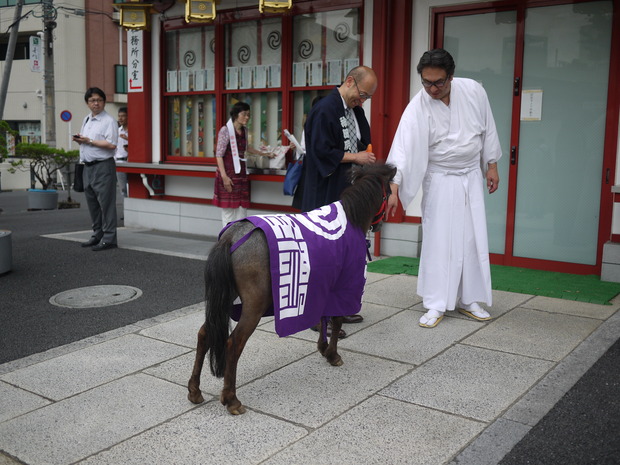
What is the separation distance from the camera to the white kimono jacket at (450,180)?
4.77 m

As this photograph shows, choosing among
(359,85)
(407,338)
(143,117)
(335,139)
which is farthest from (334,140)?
(143,117)

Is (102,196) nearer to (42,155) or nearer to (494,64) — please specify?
(494,64)

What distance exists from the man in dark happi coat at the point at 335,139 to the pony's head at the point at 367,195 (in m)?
0.67

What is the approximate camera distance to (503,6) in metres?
6.71

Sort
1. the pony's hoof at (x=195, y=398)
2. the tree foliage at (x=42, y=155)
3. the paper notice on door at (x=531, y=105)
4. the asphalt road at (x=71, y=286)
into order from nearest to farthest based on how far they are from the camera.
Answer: the pony's hoof at (x=195, y=398) < the asphalt road at (x=71, y=286) < the paper notice on door at (x=531, y=105) < the tree foliage at (x=42, y=155)

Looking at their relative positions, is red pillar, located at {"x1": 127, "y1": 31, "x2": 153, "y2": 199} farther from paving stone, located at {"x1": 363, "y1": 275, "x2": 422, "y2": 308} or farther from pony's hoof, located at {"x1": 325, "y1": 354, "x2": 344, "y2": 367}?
pony's hoof, located at {"x1": 325, "y1": 354, "x2": 344, "y2": 367}

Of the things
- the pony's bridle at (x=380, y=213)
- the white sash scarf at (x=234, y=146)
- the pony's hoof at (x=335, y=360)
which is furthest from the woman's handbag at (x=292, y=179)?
the pony's hoof at (x=335, y=360)

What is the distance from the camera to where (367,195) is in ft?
12.1

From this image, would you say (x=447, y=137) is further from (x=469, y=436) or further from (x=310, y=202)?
(x=469, y=436)

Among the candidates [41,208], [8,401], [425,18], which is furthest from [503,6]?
[41,208]

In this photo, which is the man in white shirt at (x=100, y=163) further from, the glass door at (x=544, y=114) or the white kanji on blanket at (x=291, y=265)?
the white kanji on blanket at (x=291, y=265)

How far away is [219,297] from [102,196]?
542 centimetres

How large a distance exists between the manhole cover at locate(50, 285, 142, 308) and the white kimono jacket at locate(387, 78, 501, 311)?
2.70 meters

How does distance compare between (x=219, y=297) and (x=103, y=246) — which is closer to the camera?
(x=219, y=297)
